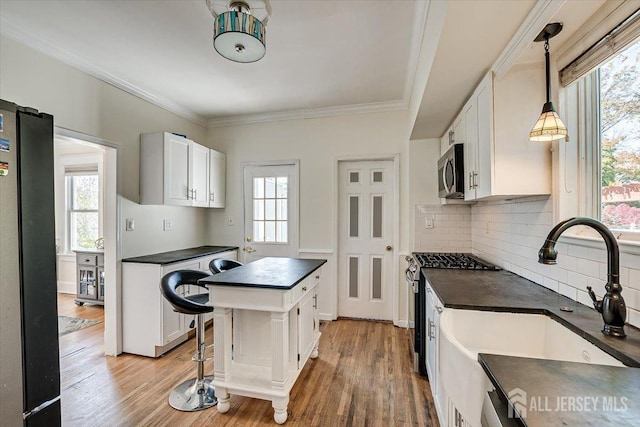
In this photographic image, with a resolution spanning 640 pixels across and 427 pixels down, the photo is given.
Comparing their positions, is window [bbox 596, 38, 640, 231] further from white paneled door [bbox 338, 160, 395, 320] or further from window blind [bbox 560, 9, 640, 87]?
white paneled door [bbox 338, 160, 395, 320]

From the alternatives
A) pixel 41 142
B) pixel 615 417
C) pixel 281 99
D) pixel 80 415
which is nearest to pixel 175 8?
pixel 41 142

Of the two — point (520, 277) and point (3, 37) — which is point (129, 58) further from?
point (520, 277)

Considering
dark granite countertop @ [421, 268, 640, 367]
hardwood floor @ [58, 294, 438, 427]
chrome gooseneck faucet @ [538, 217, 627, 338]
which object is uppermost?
chrome gooseneck faucet @ [538, 217, 627, 338]

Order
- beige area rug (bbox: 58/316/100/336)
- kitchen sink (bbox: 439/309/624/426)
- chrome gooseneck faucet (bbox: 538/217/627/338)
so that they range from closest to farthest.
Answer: kitchen sink (bbox: 439/309/624/426) < chrome gooseneck faucet (bbox: 538/217/627/338) < beige area rug (bbox: 58/316/100/336)

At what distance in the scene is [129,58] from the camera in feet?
8.31

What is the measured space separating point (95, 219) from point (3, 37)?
11.1 ft

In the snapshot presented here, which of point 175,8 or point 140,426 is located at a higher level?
point 175,8

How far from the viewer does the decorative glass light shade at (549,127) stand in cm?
130

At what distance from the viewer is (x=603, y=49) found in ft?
4.09

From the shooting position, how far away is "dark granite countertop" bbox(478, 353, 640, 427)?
54 cm

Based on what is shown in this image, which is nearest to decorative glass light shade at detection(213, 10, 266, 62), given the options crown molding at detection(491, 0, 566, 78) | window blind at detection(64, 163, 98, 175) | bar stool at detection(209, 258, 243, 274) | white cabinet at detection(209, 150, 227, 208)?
crown molding at detection(491, 0, 566, 78)

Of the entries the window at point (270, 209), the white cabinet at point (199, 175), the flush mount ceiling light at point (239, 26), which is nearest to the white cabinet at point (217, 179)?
the white cabinet at point (199, 175)

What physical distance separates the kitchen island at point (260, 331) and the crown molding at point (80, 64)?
2.24 meters

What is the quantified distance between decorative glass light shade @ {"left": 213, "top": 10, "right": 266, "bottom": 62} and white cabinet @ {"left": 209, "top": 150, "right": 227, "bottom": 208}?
2.17 metres
